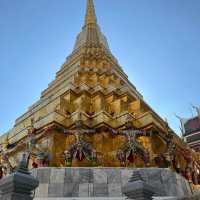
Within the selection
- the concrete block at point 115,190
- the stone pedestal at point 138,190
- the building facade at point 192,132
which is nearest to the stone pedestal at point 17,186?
the stone pedestal at point 138,190

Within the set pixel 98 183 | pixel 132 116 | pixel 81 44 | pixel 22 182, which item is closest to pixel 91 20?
pixel 81 44

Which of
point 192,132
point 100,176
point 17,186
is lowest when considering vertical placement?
point 17,186

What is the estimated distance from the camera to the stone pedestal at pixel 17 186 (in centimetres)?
848

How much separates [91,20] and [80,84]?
20.1 metres

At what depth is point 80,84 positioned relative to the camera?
23609mm

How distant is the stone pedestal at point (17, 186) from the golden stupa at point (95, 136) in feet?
21.9

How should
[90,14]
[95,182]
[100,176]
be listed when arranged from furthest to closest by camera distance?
[90,14] < [100,176] < [95,182]

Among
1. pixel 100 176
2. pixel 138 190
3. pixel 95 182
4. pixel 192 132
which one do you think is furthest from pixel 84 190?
pixel 192 132

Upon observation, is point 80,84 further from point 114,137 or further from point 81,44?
point 81,44

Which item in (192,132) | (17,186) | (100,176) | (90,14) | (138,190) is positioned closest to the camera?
(17,186)

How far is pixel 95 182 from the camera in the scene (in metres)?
13.9

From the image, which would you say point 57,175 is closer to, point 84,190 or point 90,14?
point 84,190

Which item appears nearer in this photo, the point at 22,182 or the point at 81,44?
the point at 22,182

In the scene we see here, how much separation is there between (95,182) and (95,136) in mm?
4912
